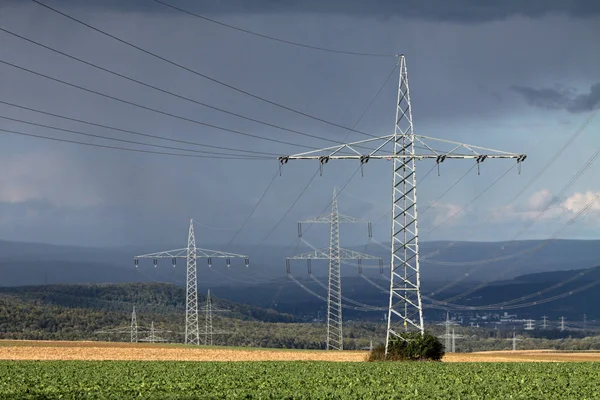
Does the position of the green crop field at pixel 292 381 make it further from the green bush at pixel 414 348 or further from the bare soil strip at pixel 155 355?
the bare soil strip at pixel 155 355

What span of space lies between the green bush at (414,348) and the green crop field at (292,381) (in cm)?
409

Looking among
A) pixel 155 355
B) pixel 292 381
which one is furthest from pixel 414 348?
pixel 155 355

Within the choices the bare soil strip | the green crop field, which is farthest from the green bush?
the bare soil strip

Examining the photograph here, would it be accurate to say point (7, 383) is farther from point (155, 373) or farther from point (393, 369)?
point (393, 369)

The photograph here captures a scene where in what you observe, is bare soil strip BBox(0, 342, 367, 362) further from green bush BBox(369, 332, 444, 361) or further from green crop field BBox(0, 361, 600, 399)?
green crop field BBox(0, 361, 600, 399)

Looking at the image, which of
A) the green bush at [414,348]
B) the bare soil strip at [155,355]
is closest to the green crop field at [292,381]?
the green bush at [414,348]

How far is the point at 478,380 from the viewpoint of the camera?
2335 inches

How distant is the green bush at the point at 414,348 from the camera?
79.6 m

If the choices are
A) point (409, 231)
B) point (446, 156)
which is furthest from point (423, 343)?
point (446, 156)

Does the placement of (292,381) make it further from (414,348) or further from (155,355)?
(155,355)

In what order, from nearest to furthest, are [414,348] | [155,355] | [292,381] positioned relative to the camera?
[292,381], [414,348], [155,355]

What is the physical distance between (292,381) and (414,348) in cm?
2357

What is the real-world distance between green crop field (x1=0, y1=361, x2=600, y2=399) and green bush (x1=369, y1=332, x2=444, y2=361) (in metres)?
4.09

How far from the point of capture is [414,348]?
79750 mm
